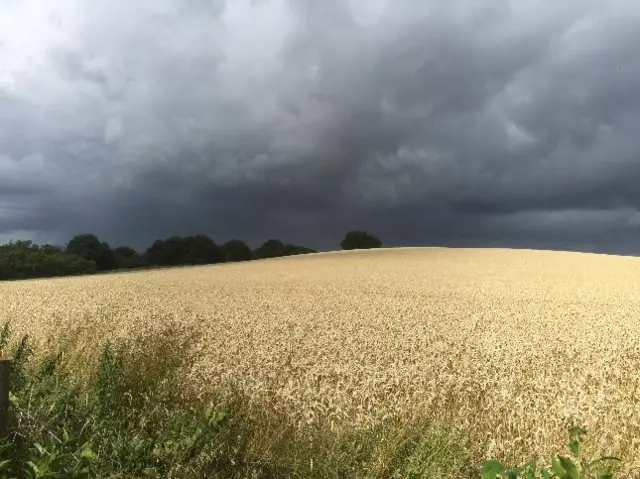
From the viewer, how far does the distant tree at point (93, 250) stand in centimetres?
6500

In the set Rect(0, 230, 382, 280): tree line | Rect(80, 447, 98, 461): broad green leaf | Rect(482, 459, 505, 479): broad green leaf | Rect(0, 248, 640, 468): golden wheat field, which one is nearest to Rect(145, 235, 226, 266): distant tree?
Rect(0, 230, 382, 280): tree line

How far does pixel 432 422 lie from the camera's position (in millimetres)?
5754

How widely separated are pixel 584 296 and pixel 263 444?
16.3 metres

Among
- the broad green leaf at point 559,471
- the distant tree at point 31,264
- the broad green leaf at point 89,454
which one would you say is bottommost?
the broad green leaf at point 89,454

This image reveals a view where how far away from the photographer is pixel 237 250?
79.4m

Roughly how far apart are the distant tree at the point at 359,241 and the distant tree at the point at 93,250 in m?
35.8

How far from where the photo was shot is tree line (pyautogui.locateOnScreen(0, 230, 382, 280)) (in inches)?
1939

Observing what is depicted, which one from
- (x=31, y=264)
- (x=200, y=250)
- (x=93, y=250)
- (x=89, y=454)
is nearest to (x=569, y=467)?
(x=89, y=454)

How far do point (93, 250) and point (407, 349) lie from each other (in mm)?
63325

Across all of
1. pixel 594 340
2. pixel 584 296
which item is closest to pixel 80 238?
pixel 584 296

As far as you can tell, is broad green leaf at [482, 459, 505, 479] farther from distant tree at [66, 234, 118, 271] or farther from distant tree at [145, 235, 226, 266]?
distant tree at [145, 235, 226, 266]

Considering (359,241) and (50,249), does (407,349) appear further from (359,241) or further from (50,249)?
(359,241)

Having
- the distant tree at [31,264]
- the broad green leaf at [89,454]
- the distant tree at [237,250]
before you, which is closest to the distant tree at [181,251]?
the distant tree at [237,250]

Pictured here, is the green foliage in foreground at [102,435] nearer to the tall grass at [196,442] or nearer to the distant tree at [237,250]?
the tall grass at [196,442]
